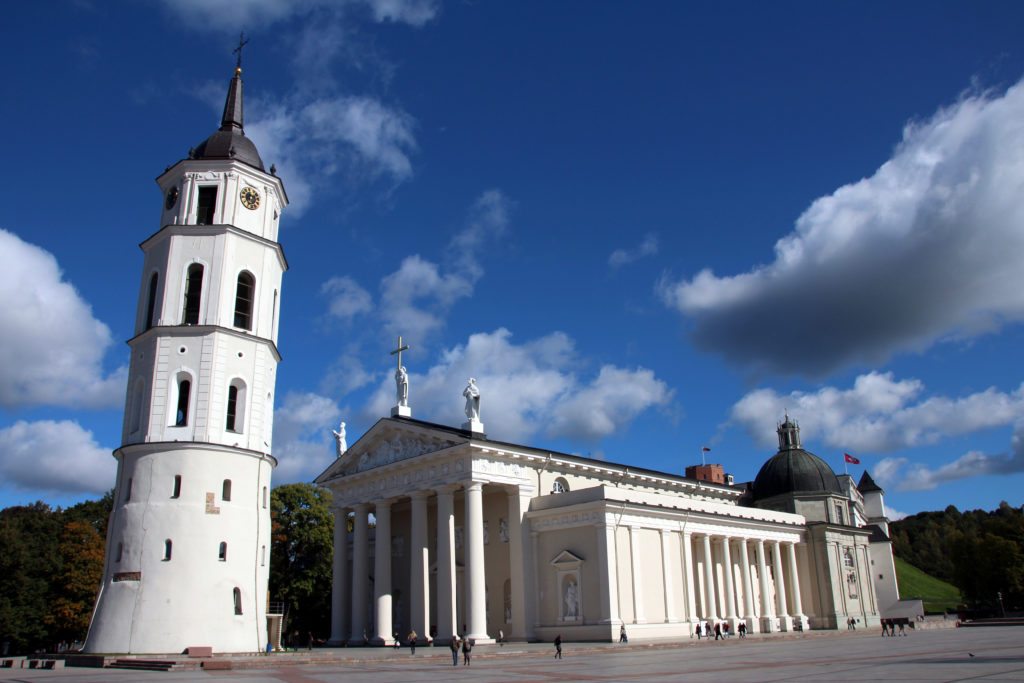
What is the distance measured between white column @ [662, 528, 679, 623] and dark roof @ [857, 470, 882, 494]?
5488 centimetres

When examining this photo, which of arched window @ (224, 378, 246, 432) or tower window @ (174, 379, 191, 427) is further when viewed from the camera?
arched window @ (224, 378, 246, 432)

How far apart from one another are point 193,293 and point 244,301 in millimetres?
2017

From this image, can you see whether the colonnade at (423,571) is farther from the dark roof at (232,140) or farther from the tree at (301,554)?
the dark roof at (232,140)

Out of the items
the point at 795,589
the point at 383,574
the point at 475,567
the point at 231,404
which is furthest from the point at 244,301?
the point at 795,589

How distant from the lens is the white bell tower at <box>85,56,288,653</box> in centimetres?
2867

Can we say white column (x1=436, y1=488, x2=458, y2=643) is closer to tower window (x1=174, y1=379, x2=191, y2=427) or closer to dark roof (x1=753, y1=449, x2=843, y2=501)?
tower window (x1=174, y1=379, x2=191, y2=427)

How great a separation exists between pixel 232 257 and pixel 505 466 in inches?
695

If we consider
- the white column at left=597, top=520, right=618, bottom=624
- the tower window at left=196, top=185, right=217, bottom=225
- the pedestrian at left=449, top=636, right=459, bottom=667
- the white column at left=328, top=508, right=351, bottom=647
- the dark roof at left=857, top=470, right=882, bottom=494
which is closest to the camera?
the pedestrian at left=449, top=636, right=459, bottom=667

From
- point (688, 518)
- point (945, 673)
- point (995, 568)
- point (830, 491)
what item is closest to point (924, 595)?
point (995, 568)

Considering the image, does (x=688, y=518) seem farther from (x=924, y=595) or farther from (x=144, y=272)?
(x=924, y=595)

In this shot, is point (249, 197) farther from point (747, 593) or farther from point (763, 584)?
point (763, 584)

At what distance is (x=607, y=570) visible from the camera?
39031 mm

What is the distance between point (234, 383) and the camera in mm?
32594

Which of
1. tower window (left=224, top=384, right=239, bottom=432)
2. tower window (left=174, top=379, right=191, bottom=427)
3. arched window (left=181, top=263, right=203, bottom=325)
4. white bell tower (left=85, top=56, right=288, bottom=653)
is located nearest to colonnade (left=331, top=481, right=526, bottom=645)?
white bell tower (left=85, top=56, right=288, bottom=653)
